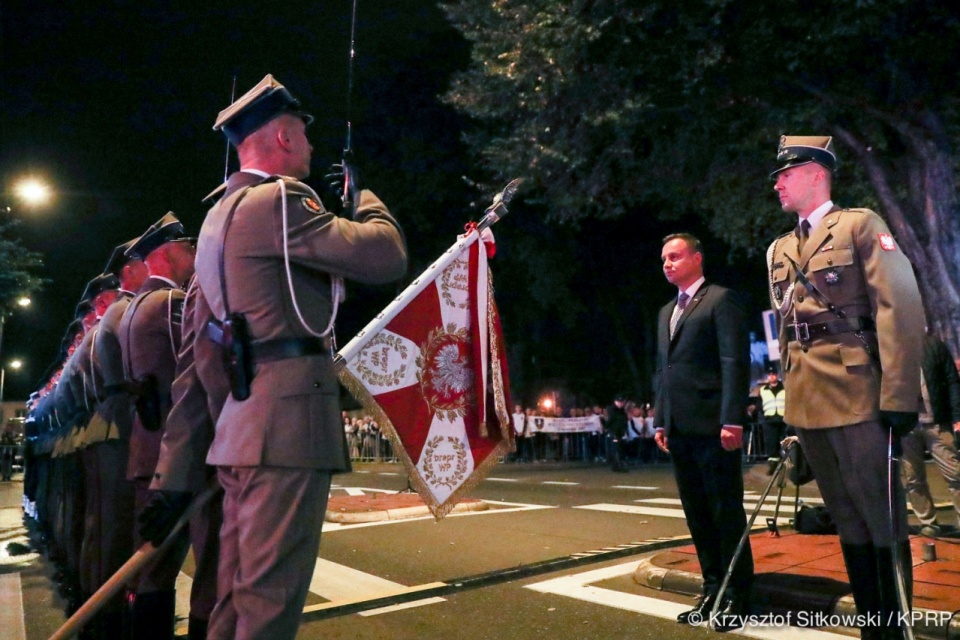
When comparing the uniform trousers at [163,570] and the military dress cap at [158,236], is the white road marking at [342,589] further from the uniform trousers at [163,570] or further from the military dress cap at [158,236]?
the military dress cap at [158,236]

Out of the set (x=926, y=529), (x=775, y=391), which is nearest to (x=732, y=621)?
(x=926, y=529)

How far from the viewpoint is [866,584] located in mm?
3688

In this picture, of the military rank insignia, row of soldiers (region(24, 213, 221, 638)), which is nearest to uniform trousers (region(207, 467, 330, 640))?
the military rank insignia

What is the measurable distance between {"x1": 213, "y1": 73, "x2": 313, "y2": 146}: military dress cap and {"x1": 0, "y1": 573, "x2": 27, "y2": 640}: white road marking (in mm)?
3784

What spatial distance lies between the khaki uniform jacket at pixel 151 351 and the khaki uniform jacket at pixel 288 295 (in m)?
1.51

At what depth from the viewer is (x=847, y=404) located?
3705 millimetres

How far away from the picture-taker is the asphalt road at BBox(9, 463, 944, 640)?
4.82 metres

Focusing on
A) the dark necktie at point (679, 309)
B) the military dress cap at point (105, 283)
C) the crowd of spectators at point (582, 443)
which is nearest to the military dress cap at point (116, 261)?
the military dress cap at point (105, 283)

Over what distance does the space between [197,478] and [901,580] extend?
2.94m

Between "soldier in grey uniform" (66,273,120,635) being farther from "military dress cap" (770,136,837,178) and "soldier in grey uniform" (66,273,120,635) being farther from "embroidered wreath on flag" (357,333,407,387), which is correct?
"military dress cap" (770,136,837,178)

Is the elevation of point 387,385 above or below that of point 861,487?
above

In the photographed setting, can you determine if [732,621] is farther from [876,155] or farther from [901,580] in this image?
[876,155]

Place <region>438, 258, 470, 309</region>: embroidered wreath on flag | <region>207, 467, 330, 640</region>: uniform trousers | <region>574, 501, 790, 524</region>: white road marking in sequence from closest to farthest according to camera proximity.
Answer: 1. <region>207, 467, 330, 640</region>: uniform trousers
2. <region>438, 258, 470, 309</region>: embroidered wreath on flag
3. <region>574, 501, 790, 524</region>: white road marking

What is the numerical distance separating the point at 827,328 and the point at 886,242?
18.0 inches
